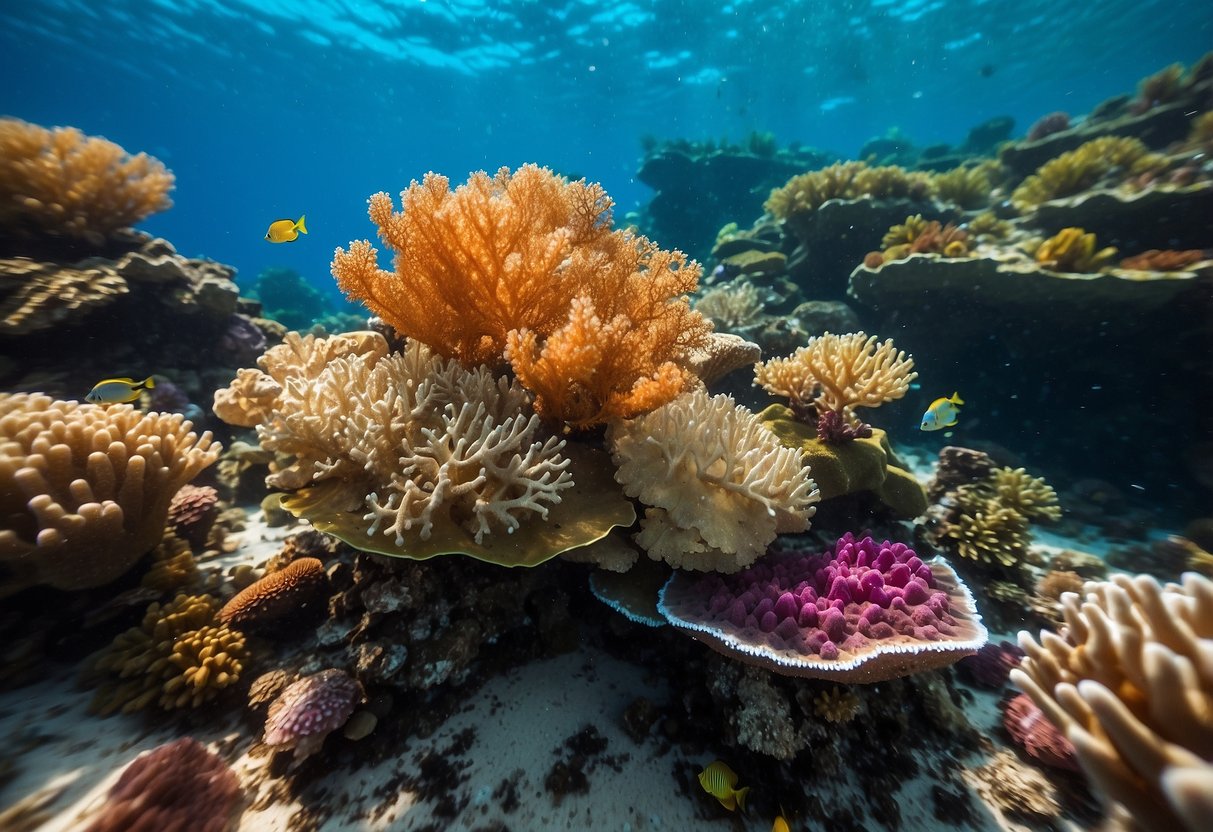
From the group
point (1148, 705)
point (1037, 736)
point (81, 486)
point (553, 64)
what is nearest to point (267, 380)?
point (81, 486)

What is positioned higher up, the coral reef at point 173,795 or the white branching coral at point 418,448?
the white branching coral at point 418,448

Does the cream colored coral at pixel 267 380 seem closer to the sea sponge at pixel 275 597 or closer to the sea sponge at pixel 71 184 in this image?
the sea sponge at pixel 275 597

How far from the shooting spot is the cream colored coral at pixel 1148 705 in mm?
1388

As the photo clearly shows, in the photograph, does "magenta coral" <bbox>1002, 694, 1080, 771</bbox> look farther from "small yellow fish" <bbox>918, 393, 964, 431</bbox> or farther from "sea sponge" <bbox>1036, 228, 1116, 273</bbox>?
"sea sponge" <bbox>1036, 228, 1116, 273</bbox>

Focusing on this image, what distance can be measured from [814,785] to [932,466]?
299 inches

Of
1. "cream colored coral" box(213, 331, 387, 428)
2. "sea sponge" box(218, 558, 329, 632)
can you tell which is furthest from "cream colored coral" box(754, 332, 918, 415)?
"sea sponge" box(218, 558, 329, 632)

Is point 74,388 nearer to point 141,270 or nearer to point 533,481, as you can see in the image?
point 141,270

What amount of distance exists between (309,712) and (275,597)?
1053mm

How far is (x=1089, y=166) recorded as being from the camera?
29.3 feet

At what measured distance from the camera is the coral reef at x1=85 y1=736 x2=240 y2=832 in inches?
84.0

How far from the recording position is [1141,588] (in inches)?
70.1

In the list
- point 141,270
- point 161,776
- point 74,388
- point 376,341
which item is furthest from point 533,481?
point 141,270

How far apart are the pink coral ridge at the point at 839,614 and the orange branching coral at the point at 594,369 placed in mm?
1335

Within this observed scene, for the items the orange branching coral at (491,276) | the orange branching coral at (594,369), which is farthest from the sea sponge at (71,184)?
the orange branching coral at (594,369)
